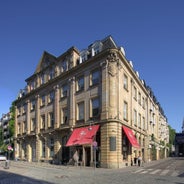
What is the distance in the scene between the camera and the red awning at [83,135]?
29922 mm

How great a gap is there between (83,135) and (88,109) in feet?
10.8

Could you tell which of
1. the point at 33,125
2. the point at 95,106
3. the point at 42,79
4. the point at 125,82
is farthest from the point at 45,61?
the point at 95,106

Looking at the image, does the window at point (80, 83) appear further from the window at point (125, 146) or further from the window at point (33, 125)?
the window at point (33, 125)

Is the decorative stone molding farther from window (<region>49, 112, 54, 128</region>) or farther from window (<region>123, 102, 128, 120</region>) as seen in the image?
window (<region>49, 112, 54, 128</region>)

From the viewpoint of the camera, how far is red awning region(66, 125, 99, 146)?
98.2 feet

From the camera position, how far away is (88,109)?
32656mm

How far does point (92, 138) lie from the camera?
97.1 feet

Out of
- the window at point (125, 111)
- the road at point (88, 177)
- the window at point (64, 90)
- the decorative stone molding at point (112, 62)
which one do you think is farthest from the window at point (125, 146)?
the window at point (64, 90)

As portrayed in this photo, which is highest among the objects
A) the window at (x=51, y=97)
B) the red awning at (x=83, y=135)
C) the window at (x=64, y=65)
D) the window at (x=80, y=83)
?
the window at (x=64, y=65)

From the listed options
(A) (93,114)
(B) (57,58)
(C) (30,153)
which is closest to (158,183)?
(A) (93,114)

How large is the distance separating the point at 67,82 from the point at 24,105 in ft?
58.2

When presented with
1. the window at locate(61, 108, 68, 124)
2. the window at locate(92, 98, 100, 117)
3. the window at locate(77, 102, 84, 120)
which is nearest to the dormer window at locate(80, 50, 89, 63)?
the window at locate(77, 102, 84, 120)

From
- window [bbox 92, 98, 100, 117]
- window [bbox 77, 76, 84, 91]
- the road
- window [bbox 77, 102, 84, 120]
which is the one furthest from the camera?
window [bbox 77, 76, 84, 91]

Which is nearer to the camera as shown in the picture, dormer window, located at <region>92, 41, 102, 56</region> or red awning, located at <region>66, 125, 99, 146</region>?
red awning, located at <region>66, 125, 99, 146</region>
